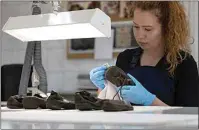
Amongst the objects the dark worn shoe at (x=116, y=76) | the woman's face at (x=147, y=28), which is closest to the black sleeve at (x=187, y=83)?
the woman's face at (x=147, y=28)

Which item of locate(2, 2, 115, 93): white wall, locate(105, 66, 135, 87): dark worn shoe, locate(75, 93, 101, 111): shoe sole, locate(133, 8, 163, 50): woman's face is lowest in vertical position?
locate(2, 2, 115, 93): white wall

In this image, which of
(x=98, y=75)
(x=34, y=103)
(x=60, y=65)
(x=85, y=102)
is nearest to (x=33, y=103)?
(x=34, y=103)

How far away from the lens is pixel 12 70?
9.50ft

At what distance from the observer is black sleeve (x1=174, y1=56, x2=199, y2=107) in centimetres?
160

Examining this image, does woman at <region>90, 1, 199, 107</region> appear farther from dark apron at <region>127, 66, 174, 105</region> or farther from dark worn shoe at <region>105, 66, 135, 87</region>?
dark worn shoe at <region>105, 66, 135, 87</region>

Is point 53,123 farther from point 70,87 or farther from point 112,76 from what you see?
point 70,87

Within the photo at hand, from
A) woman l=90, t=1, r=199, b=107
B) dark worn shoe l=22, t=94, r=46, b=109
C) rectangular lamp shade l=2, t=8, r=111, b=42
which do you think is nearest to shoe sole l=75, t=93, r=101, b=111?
dark worn shoe l=22, t=94, r=46, b=109

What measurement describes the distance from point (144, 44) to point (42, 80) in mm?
601

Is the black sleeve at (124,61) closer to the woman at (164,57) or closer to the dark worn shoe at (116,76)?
the woman at (164,57)

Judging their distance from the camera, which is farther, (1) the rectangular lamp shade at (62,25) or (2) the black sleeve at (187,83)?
(2) the black sleeve at (187,83)

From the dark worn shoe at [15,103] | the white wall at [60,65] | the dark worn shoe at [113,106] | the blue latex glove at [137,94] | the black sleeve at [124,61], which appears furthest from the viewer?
the white wall at [60,65]

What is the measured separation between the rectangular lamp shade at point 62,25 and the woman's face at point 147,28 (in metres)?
0.56

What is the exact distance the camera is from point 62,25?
3.52ft

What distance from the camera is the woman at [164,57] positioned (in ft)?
5.34
